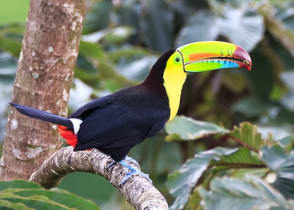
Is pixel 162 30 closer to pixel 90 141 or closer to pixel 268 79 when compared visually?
pixel 268 79

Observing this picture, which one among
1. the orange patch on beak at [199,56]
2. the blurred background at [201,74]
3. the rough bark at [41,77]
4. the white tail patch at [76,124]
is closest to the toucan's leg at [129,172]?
the white tail patch at [76,124]

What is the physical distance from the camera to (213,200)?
1528 mm

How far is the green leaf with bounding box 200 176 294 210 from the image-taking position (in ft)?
4.78

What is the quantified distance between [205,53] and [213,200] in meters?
0.64

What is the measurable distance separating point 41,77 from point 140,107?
0.32 meters

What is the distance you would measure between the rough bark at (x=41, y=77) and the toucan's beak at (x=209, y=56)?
36 cm

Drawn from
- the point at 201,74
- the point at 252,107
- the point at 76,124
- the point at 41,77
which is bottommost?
the point at 252,107

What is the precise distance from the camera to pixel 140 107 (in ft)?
6.35

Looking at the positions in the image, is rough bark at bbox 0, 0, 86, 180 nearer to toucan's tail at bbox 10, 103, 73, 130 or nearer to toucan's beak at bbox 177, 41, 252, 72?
toucan's tail at bbox 10, 103, 73, 130

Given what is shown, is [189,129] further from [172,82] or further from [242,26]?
[242,26]

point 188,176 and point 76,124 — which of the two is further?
point 188,176

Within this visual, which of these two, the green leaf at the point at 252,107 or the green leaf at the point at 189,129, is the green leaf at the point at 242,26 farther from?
Answer: the green leaf at the point at 189,129

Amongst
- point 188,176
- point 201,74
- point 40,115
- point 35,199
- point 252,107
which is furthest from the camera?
point 201,74

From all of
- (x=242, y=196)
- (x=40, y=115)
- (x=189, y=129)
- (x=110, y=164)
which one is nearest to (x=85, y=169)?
(x=110, y=164)
